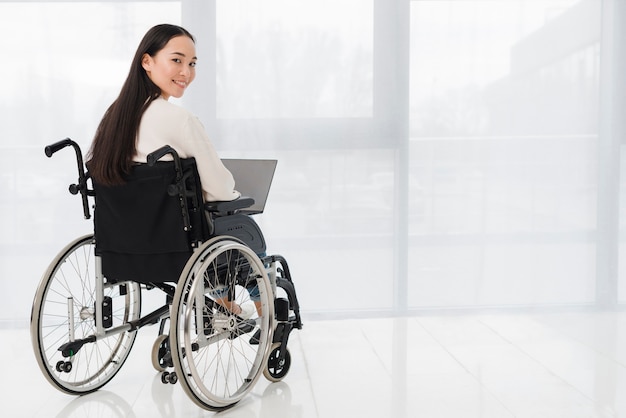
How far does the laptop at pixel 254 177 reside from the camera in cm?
254

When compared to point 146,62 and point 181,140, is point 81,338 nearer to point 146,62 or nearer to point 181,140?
point 181,140

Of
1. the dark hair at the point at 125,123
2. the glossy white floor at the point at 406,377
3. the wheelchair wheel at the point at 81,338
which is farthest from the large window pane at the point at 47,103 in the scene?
the dark hair at the point at 125,123

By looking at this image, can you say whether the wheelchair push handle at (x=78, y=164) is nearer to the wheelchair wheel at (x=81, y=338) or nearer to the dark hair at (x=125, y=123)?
the dark hair at (x=125, y=123)

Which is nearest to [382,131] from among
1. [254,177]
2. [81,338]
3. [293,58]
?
[293,58]

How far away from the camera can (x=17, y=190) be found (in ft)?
10.8

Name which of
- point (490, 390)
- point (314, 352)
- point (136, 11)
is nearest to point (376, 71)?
point (136, 11)

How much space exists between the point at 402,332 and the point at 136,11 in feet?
6.01

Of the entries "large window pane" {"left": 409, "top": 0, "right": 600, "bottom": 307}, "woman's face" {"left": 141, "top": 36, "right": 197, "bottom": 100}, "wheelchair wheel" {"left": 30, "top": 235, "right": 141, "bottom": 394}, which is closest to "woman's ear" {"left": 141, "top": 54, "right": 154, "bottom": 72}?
"woman's face" {"left": 141, "top": 36, "right": 197, "bottom": 100}

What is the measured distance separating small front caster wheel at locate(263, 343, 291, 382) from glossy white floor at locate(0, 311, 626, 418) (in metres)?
0.03

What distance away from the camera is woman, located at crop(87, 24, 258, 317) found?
7.10 ft

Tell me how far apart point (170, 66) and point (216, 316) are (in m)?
0.80

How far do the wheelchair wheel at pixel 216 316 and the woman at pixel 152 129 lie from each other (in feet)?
0.68

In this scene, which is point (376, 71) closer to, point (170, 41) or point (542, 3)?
point (542, 3)

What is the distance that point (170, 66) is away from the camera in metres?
2.34
